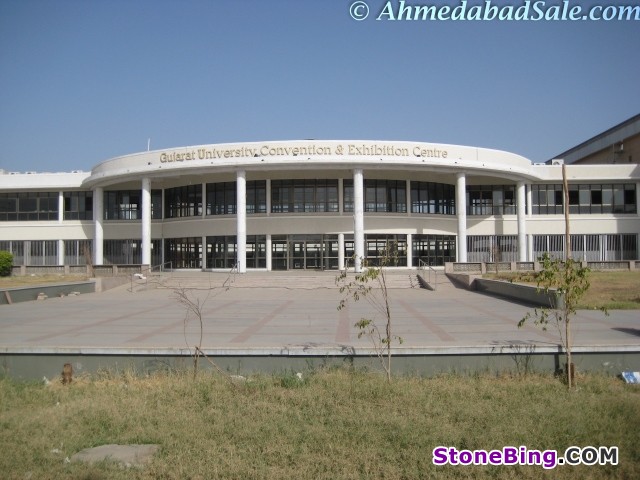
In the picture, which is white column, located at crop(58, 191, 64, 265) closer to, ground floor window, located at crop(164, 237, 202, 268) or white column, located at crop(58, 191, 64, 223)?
white column, located at crop(58, 191, 64, 223)

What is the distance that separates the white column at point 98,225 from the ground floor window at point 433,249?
24.5 metres

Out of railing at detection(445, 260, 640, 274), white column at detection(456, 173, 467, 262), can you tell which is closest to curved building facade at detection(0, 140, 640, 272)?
white column at detection(456, 173, 467, 262)

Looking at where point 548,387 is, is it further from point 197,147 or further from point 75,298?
point 197,147

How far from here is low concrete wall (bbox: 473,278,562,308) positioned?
63.2 feet

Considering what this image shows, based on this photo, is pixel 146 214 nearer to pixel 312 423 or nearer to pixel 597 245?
pixel 312 423

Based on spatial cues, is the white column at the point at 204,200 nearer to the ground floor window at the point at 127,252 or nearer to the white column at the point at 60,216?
the ground floor window at the point at 127,252

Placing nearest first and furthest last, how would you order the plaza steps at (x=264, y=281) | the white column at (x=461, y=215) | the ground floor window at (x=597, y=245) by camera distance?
the plaza steps at (x=264, y=281) < the white column at (x=461, y=215) < the ground floor window at (x=597, y=245)

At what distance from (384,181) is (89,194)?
25.1 m

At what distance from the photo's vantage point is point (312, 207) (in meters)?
39.4

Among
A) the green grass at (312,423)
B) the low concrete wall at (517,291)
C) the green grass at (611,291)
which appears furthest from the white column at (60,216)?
the green grass at (312,423)

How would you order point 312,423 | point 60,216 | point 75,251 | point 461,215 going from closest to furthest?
1. point 312,423
2. point 461,215
3. point 75,251
4. point 60,216

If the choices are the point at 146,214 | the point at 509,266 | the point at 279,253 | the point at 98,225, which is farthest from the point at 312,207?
the point at 98,225
